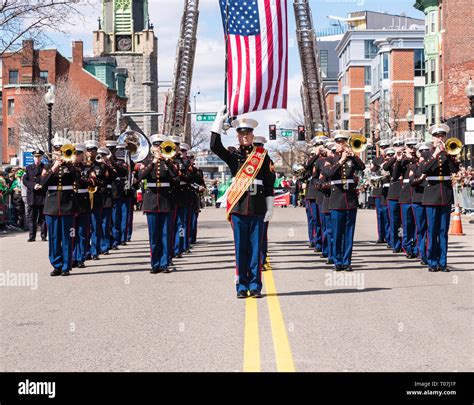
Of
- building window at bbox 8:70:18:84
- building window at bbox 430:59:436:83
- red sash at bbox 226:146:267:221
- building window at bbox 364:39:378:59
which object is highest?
building window at bbox 364:39:378:59

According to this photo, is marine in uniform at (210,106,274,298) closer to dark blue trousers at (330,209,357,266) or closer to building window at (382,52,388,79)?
dark blue trousers at (330,209,357,266)

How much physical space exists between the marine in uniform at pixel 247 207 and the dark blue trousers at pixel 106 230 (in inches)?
295

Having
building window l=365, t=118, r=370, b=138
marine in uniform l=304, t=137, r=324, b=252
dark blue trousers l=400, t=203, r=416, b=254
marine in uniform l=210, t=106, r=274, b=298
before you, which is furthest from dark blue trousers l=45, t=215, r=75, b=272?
building window l=365, t=118, r=370, b=138

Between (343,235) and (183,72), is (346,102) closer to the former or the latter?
(183,72)

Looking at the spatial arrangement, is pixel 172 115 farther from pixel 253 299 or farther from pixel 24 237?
pixel 253 299

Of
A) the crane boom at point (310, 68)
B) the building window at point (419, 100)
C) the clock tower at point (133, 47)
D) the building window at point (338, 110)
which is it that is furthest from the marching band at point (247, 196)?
the clock tower at point (133, 47)

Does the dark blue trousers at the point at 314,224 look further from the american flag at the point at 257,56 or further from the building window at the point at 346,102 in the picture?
the building window at the point at 346,102

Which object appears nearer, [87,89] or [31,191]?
[31,191]

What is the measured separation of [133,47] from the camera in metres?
135

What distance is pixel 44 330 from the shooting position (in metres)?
9.23

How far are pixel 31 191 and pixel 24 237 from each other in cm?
162

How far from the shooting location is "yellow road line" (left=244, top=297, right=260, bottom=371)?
24.3 feet

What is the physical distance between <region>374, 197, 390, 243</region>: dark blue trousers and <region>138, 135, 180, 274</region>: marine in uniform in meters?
5.81

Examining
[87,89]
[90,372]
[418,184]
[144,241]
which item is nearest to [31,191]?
[144,241]
